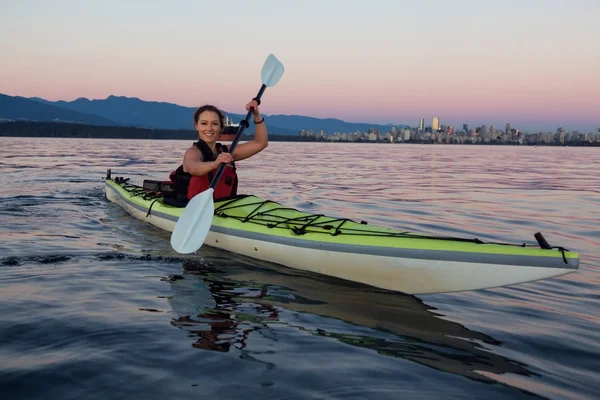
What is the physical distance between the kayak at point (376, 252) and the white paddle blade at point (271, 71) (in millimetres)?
1897

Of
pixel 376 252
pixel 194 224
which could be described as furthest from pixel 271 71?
pixel 376 252

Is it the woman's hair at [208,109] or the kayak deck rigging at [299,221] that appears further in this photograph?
the woman's hair at [208,109]

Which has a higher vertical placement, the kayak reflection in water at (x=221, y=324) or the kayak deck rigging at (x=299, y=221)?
the kayak deck rigging at (x=299, y=221)

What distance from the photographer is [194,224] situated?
6293 millimetres

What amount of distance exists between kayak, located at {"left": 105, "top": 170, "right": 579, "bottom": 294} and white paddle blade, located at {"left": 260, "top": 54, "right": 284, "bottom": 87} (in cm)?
190

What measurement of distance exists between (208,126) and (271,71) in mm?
1890

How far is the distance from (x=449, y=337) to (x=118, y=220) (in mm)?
7202

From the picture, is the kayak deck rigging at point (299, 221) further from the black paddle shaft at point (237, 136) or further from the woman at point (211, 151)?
the black paddle shaft at point (237, 136)

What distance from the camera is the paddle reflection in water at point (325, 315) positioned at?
12.2 ft

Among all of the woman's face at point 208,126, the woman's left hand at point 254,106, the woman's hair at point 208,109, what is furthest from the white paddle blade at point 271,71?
the woman's face at point 208,126

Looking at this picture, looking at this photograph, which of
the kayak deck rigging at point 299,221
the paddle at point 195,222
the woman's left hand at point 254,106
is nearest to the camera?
the kayak deck rigging at point 299,221

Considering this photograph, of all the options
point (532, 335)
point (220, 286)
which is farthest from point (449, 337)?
point (220, 286)

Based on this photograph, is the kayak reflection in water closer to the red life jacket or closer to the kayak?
the kayak

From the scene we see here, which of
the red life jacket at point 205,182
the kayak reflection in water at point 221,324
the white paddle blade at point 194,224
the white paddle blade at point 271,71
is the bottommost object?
the kayak reflection in water at point 221,324
